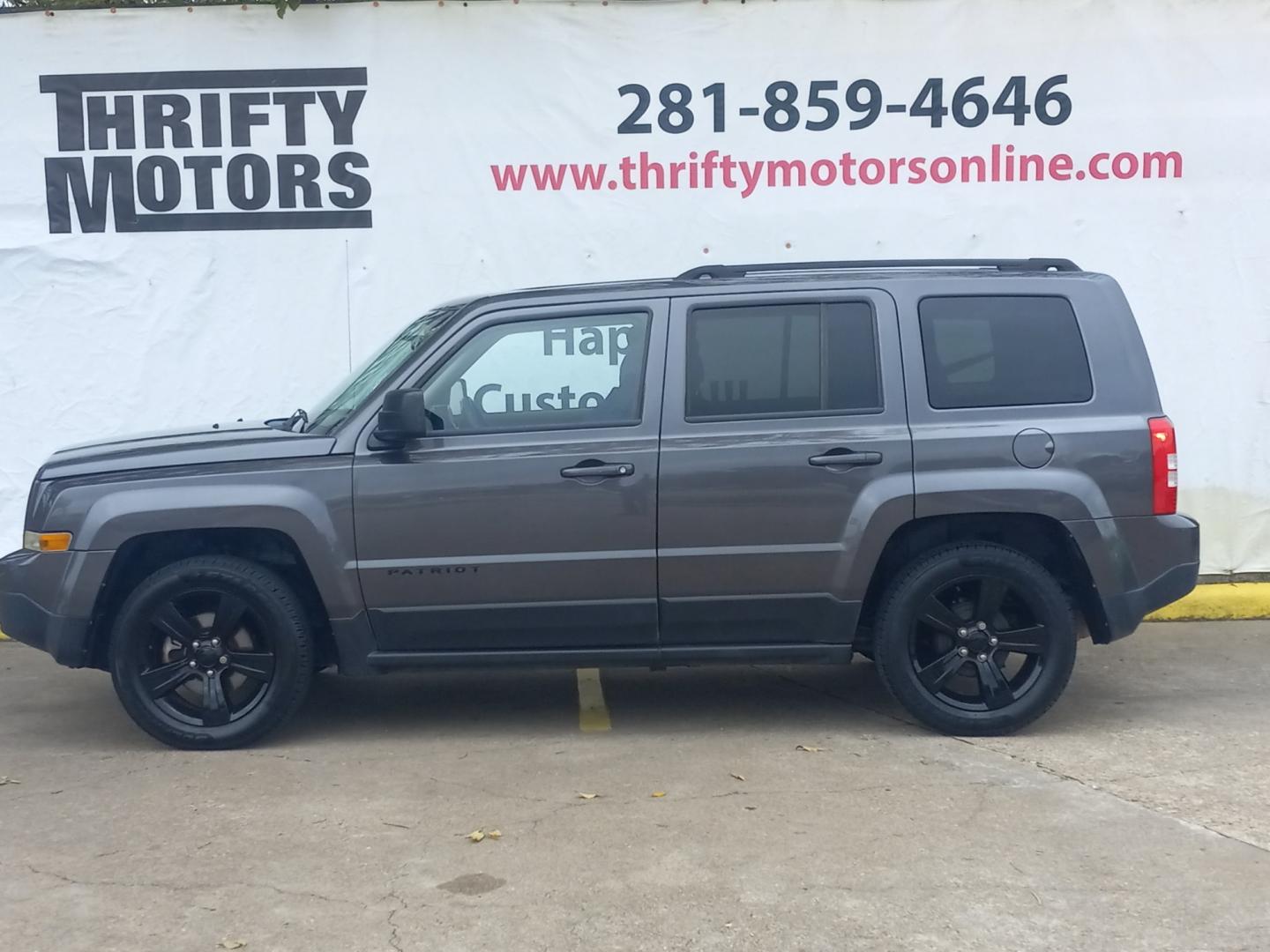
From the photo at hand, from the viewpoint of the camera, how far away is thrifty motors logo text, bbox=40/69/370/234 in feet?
27.3

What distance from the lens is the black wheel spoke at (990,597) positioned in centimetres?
565

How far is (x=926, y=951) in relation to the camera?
372 centimetres

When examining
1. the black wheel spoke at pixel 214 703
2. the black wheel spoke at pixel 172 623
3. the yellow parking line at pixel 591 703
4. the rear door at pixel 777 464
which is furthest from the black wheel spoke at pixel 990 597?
the black wheel spoke at pixel 172 623

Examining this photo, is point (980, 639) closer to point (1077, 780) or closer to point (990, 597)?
point (990, 597)

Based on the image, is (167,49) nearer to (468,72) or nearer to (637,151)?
(468,72)

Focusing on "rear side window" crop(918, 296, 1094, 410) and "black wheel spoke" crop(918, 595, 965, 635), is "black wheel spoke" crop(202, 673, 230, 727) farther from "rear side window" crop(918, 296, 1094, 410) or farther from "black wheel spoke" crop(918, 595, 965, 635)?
"rear side window" crop(918, 296, 1094, 410)

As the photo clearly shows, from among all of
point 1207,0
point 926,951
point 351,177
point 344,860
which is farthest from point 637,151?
point 926,951

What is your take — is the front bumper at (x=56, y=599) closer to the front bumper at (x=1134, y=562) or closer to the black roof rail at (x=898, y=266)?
the black roof rail at (x=898, y=266)

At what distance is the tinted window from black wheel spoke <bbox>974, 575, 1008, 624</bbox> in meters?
0.87

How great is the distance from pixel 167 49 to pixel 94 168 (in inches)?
34.0

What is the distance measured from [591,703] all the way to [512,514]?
4.29ft

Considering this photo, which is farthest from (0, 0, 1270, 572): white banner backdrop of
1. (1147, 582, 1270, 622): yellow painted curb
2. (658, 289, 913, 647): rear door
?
(658, 289, 913, 647): rear door

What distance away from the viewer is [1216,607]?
809 centimetres

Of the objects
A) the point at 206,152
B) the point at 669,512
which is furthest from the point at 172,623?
the point at 206,152
